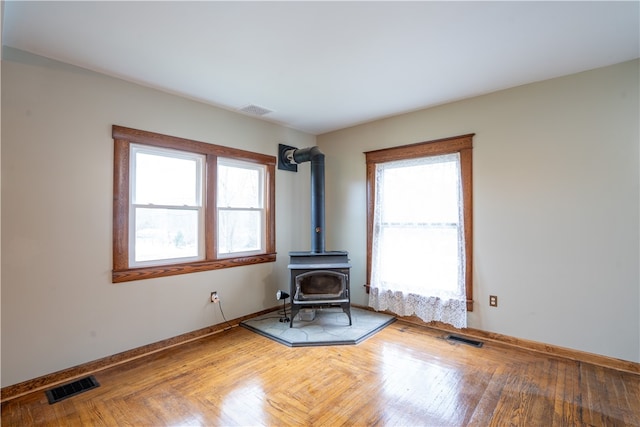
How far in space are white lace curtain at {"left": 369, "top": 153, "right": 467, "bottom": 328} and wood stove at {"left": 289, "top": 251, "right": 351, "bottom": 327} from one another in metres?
0.63

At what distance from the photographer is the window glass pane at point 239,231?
12.0ft

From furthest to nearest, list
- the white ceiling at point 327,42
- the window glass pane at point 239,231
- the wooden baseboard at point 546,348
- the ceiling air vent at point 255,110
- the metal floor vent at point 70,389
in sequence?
the window glass pane at point 239,231 → the ceiling air vent at point 255,110 → the wooden baseboard at point 546,348 → the metal floor vent at point 70,389 → the white ceiling at point 327,42

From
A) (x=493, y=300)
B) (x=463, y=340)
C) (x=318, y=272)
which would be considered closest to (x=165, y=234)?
(x=318, y=272)

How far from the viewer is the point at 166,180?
3.18 metres

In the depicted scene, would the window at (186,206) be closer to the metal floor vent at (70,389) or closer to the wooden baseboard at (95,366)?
the wooden baseboard at (95,366)

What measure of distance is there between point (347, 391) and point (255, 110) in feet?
10.2

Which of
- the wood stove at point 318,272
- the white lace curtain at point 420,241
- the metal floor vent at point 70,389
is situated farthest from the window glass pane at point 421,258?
the metal floor vent at point 70,389

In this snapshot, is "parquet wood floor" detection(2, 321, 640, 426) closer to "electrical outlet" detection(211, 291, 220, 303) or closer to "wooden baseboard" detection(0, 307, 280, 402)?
"wooden baseboard" detection(0, 307, 280, 402)

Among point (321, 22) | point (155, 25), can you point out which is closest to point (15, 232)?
point (155, 25)

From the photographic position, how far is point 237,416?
1965mm

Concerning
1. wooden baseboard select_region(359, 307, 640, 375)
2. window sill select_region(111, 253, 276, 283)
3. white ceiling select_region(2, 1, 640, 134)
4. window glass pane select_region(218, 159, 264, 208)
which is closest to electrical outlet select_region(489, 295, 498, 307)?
wooden baseboard select_region(359, 307, 640, 375)

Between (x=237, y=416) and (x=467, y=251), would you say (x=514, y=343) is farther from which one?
(x=237, y=416)

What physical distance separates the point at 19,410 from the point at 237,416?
58.8 inches

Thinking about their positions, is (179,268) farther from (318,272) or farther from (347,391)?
(347,391)
